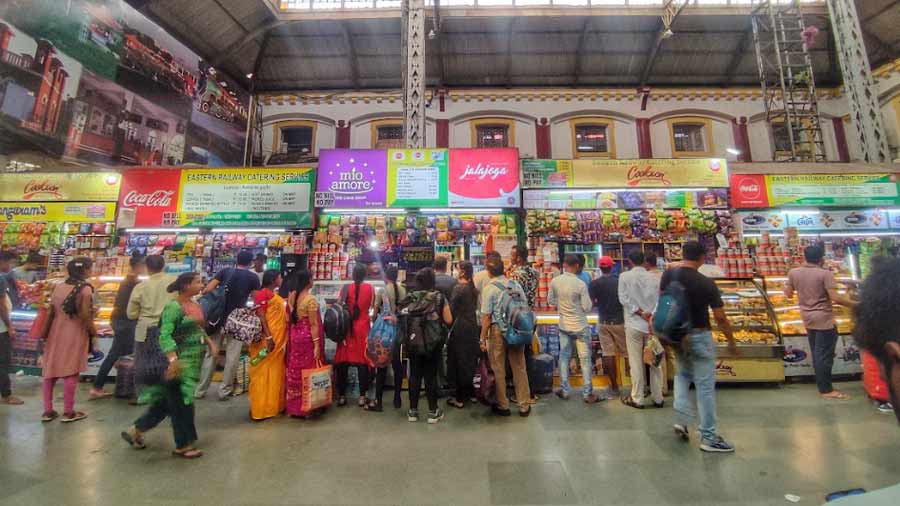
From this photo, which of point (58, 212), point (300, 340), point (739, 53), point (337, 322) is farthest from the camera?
point (739, 53)

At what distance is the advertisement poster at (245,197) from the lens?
6.99 meters

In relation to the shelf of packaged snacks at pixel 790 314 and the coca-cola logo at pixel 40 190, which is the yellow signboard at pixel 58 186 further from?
the shelf of packaged snacks at pixel 790 314

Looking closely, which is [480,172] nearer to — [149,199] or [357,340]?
[357,340]

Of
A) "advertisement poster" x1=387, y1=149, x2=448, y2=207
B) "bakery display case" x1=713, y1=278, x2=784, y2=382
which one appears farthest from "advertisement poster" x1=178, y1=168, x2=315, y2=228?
"bakery display case" x1=713, y1=278, x2=784, y2=382

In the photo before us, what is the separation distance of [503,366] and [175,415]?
3241 millimetres

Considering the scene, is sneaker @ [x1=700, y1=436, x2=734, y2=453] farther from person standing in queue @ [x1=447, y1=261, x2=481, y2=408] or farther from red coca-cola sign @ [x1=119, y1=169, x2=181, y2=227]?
red coca-cola sign @ [x1=119, y1=169, x2=181, y2=227]

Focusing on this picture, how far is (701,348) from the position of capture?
3.33 m

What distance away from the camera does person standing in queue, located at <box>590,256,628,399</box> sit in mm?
4902

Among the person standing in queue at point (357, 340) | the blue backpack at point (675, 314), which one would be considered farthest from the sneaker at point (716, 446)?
the person standing in queue at point (357, 340)

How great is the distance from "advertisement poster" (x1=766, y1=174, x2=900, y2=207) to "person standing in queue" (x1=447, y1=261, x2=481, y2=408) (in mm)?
6817

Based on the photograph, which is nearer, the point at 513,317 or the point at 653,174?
the point at 513,317

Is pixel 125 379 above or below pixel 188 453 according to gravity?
above

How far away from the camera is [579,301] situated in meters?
4.71

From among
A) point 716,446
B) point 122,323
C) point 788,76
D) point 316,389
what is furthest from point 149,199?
point 788,76
